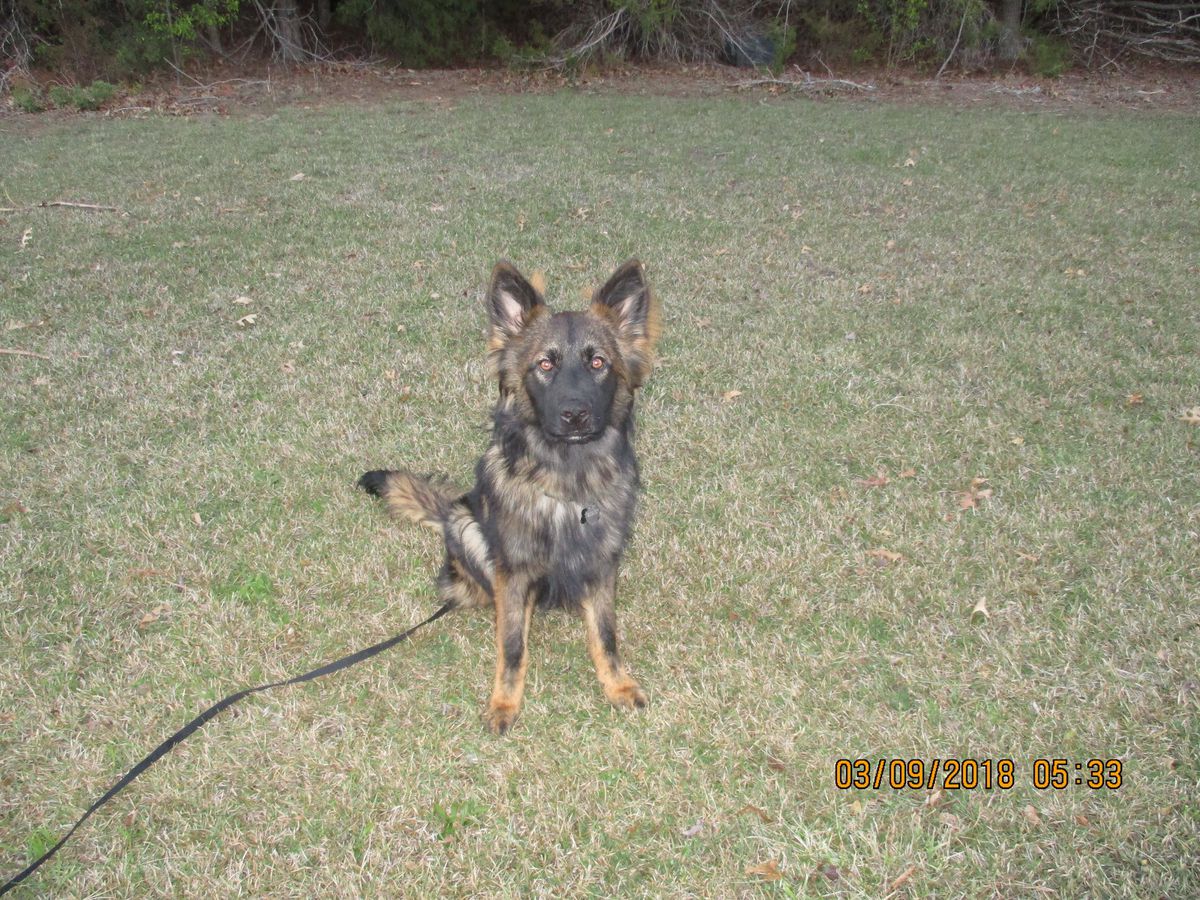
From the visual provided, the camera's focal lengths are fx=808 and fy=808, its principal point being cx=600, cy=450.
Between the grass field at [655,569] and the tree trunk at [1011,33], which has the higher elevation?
the tree trunk at [1011,33]

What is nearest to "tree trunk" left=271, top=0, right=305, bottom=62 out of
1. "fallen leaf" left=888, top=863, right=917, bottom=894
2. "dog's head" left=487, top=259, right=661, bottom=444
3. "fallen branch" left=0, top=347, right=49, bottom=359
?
"fallen branch" left=0, top=347, right=49, bottom=359

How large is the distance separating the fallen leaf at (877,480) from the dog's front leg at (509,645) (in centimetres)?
249

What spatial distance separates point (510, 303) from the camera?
10.7 ft

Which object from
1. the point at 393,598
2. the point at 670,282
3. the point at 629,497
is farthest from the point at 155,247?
the point at 629,497

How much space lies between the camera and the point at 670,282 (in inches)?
321

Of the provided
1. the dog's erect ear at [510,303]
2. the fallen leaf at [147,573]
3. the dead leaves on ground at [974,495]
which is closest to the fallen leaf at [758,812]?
the dog's erect ear at [510,303]

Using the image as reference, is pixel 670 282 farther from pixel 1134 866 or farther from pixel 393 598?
pixel 1134 866

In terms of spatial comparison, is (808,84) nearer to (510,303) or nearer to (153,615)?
(510,303)

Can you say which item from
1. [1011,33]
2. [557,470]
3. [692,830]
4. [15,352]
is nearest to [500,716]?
[692,830]

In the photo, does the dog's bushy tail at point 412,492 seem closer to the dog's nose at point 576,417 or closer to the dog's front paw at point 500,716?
the dog's front paw at point 500,716

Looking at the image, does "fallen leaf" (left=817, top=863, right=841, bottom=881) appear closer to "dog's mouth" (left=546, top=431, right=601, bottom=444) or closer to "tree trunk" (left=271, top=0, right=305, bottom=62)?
"dog's mouth" (left=546, top=431, right=601, bottom=444)

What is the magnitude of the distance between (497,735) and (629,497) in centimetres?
110

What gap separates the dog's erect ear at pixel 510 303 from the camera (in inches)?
125
